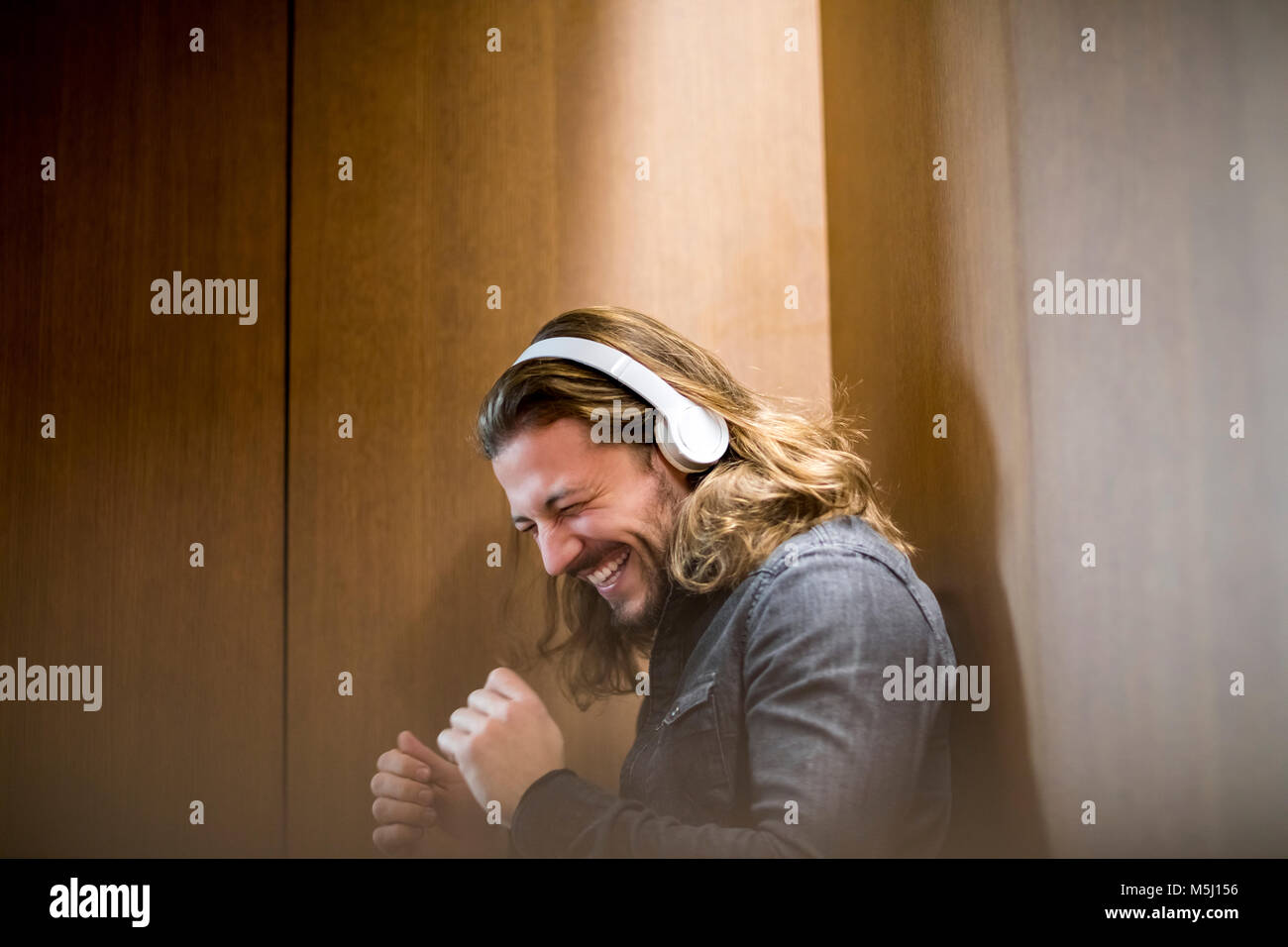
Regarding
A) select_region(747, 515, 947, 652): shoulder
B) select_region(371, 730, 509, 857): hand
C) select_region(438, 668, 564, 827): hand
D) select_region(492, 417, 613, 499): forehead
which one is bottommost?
select_region(371, 730, 509, 857): hand

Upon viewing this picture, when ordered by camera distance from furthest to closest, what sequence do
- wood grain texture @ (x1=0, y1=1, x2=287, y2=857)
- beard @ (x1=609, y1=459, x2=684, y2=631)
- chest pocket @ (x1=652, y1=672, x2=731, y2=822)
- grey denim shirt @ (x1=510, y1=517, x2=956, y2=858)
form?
wood grain texture @ (x1=0, y1=1, x2=287, y2=857), beard @ (x1=609, y1=459, x2=684, y2=631), chest pocket @ (x1=652, y1=672, x2=731, y2=822), grey denim shirt @ (x1=510, y1=517, x2=956, y2=858)

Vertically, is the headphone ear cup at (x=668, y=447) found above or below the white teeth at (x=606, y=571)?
above

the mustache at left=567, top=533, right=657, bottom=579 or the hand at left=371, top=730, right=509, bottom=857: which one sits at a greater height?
the mustache at left=567, top=533, right=657, bottom=579

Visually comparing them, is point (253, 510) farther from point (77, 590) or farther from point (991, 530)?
point (991, 530)

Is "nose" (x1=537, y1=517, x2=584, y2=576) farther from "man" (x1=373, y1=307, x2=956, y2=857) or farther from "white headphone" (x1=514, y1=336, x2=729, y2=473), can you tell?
"white headphone" (x1=514, y1=336, x2=729, y2=473)

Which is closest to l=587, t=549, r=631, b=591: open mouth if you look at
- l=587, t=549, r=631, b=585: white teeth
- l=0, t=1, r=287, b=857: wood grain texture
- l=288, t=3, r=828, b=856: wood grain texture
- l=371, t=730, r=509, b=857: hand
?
l=587, t=549, r=631, b=585: white teeth

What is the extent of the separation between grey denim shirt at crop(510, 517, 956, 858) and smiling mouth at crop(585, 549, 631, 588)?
89mm

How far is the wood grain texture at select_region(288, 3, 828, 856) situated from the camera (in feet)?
4.75

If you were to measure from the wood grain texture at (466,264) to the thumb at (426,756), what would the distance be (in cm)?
2

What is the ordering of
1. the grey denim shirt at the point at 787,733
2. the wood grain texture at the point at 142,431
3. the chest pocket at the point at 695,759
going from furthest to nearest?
the wood grain texture at the point at 142,431
the chest pocket at the point at 695,759
the grey denim shirt at the point at 787,733

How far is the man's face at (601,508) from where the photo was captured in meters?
1.35

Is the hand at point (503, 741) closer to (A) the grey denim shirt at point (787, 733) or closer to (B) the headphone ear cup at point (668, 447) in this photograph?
(A) the grey denim shirt at point (787, 733)

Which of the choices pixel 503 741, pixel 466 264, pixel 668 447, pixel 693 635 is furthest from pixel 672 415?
pixel 503 741

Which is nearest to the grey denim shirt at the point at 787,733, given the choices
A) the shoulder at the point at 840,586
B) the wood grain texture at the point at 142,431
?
the shoulder at the point at 840,586
